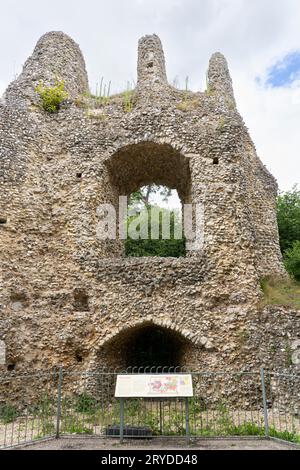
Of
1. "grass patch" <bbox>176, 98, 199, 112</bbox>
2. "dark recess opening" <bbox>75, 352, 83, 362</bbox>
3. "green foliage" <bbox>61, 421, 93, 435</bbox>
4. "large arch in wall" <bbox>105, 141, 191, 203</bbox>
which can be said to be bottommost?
"green foliage" <bbox>61, 421, 93, 435</bbox>

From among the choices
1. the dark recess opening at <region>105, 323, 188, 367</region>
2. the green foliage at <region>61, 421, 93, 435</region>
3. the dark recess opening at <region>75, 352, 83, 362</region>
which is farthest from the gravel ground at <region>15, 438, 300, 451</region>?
the dark recess opening at <region>105, 323, 188, 367</region>

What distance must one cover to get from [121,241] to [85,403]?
5.50m

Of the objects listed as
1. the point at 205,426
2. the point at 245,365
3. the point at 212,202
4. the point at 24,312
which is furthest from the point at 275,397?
the point at 24,312

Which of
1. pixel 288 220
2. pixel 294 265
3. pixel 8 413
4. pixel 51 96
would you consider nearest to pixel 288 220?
pixel 288 220

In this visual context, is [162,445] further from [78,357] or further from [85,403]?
[78,357]

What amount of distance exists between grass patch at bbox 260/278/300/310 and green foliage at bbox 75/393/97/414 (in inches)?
196

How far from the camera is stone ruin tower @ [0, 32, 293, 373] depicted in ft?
33.2

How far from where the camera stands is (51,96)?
13.2 m

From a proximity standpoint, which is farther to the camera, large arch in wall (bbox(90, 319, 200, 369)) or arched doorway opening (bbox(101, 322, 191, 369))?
arched doorway opening (bbox(101, 322, 191, 369))

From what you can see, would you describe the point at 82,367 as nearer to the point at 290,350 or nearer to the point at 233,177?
the point at 290,350

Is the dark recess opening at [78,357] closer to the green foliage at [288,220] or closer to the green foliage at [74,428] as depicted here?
the green foliage at [74,428]

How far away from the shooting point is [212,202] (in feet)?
37.7

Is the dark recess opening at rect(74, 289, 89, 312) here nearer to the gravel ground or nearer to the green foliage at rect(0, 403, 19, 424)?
the green foliage at rect(0, 403, 19, 424)

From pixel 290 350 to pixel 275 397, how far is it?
1.12 metres
